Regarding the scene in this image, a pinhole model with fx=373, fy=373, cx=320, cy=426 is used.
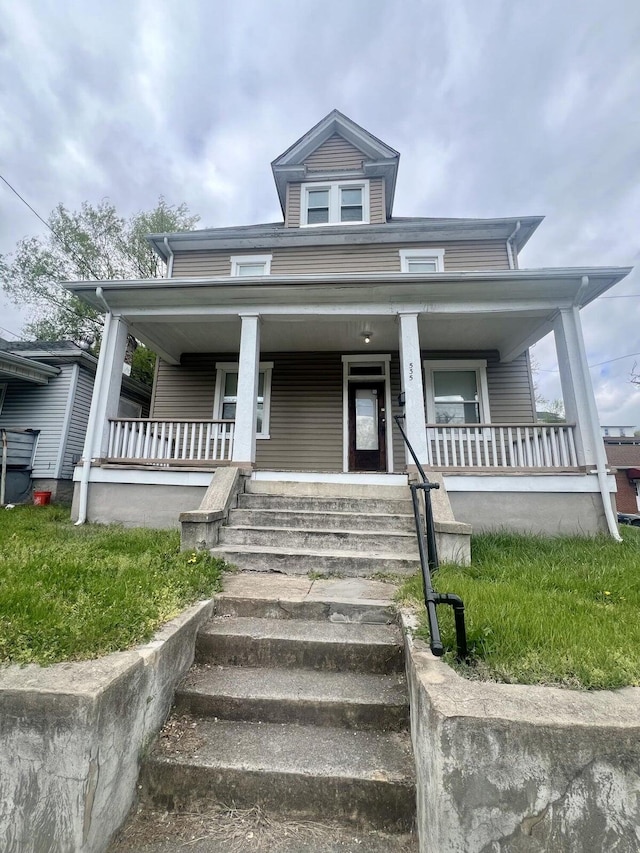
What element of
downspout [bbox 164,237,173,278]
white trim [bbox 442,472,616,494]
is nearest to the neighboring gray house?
downspout [bbox 164,237,173,278]

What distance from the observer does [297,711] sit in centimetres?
180

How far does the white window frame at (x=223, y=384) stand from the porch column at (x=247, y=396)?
2.08 meters

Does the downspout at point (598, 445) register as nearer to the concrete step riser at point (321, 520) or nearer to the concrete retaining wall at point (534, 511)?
the concrete retaining wall at point (534, 511)

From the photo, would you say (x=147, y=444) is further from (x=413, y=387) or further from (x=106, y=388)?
(x=413, y=387)

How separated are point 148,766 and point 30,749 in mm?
465

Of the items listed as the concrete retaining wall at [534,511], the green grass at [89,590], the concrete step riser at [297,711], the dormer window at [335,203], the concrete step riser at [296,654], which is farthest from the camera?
the dormer window at [335,203]

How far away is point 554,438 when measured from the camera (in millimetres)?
5340

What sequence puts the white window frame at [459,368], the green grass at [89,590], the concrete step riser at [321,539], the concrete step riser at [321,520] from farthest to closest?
the white window frame at [459,368]
the concrete step riser at [321,520]
the concrete step riser at [321,539]
the green grass at [89,590]

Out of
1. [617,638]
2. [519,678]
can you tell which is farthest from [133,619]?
[617,638]

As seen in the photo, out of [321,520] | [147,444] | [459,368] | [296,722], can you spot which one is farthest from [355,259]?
[296,722]

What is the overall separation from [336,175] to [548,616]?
9.77 meters

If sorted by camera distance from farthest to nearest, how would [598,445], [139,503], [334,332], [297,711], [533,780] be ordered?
[334,332] → [139,503] → [598,445] → [297,711] → [533,780]

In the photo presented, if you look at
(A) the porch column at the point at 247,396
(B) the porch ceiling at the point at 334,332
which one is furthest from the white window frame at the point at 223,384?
(A) the porch column at the point at 247,396

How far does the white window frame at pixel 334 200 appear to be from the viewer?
8625 millimetres
